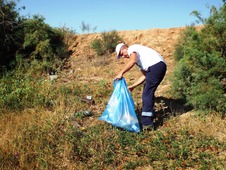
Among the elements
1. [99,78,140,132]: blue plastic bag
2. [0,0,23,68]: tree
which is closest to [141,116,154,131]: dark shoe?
[99,78,140,132]: blue plastic bag

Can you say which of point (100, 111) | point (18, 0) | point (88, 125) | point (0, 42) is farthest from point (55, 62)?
point (88, 125)

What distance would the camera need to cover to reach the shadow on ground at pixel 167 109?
501 centimetres

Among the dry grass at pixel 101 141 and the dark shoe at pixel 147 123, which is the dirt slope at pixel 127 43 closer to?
the dry grass at pixel 101 141

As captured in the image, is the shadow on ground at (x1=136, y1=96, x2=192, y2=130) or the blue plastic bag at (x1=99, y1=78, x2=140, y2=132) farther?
the shadow on ground at (x1=136, y1=96, x2=192, y2=130)

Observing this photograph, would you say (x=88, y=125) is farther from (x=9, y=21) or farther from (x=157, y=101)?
(x=9, y=21)

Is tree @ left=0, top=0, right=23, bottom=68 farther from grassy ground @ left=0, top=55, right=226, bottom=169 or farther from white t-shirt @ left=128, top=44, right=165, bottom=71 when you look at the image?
white t-shirt @ left=128, top=44, right=165, bottom=71

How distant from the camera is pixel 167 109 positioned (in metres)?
5.48

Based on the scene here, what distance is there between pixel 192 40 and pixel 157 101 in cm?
154

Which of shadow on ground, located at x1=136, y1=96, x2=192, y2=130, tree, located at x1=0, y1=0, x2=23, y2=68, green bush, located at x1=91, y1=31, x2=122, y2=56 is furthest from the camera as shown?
green bush, located at x1=91, y1=31, x2=122, y2=56

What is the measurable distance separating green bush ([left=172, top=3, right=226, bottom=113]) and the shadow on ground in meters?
0.24

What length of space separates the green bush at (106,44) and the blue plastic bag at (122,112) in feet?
23.0

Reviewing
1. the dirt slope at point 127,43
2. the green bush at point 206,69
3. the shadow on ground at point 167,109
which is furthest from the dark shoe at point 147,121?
the dirt slope at point 127,43

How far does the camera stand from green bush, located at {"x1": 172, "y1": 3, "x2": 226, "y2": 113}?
4766 millimetres

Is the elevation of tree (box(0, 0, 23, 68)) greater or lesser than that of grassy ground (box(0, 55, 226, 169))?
greater
